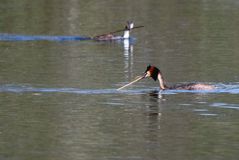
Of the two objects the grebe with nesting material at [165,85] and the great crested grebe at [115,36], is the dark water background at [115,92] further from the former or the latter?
the great crested grebe at [115,36]

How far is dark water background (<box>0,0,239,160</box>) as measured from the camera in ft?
53.1

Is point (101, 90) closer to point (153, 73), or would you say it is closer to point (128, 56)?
point (153, 73)

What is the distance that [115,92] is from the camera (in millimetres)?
22250

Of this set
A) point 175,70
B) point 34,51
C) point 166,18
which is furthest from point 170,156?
point 166,18

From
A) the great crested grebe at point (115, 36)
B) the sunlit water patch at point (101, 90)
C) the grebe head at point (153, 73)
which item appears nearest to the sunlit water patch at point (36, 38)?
the great crested grebe at point (115, 36)

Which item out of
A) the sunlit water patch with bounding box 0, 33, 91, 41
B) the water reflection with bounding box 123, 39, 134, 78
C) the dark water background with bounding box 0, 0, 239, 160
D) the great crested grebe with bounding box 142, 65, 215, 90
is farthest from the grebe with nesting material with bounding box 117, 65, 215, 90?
the sunlit water patch with bounding box 0, 33, 91, 41

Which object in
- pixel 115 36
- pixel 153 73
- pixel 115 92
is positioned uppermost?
pixel 115 36

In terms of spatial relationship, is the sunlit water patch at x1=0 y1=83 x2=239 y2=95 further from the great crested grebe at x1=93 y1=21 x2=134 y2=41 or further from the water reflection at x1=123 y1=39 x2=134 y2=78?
the great crested grebe at x1=93 y1=21 x2=134 y2=41

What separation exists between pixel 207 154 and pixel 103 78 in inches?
359

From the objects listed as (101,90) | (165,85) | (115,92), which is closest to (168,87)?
(165,85)

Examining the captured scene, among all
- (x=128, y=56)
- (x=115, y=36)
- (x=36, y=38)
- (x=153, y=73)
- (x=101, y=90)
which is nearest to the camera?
(x=101, y=90)

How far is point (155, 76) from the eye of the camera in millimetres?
23312

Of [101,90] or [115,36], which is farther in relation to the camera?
[115,36]

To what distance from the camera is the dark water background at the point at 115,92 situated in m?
16.2
